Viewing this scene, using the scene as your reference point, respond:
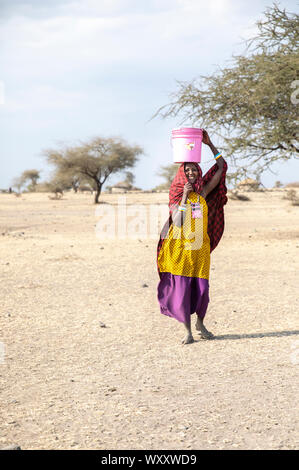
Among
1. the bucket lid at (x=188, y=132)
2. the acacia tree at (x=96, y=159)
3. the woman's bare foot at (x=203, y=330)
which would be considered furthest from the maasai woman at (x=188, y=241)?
the acacia tree at (x=96, y=159)

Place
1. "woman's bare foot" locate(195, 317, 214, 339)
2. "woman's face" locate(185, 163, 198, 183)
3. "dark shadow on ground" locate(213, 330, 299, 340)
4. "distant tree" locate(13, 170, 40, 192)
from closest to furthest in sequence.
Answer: "woman's face" locate(185, 163, 198, 183)
"woman's bare foot" locate(195, 317, 214, 339)
"dark shadow on ground" locate(213, 330, 299, 340)
"distant tree" locate(13, 170, 40, 192)

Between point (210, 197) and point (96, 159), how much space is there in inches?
1337

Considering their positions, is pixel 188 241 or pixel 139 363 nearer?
pixel 139 363

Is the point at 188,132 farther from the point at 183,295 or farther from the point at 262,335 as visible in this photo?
the point at 262,335

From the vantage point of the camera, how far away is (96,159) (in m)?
38.9

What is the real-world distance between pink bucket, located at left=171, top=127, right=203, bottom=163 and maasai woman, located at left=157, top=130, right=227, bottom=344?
0.48 ft

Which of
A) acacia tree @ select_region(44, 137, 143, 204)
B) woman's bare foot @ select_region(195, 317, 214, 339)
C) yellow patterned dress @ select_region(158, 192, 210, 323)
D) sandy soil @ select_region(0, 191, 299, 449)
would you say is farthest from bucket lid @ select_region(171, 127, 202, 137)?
acacia tree @ select_region(44, 137, 143, 204)

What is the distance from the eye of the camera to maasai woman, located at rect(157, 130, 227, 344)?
17.5 feet

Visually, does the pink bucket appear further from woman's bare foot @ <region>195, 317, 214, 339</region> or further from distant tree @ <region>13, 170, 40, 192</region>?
distant tree @ <region>13, 170, 40, 192</region>

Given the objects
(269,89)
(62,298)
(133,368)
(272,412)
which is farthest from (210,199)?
(269,89)

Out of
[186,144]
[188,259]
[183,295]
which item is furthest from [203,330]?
[186,144]

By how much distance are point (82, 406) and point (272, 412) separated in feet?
4.22

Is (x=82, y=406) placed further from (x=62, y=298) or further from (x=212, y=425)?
(x=62, y=298)

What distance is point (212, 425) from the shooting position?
3.56m
